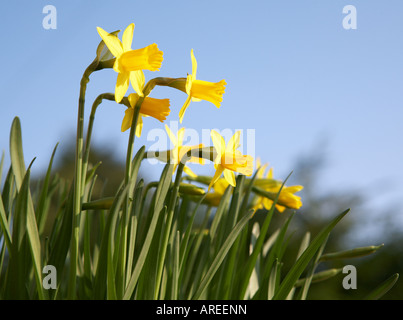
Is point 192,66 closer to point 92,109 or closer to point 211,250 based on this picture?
point 92,109

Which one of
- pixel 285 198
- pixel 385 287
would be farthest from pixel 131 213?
pixel 385 287

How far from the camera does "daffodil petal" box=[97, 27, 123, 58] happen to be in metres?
0.85

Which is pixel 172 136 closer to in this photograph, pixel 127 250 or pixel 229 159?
pixel 229 159

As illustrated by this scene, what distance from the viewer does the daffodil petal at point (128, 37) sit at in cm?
89

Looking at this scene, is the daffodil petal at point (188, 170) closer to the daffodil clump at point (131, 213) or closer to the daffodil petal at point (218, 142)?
the daffodil clump at point (131, 213)

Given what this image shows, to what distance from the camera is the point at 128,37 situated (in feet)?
2.94

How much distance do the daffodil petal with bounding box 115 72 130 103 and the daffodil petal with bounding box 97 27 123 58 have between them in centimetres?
4

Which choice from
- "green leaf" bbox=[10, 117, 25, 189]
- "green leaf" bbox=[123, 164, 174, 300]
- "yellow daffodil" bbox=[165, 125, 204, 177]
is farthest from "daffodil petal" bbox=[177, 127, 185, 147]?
"green leaf" bbox=[10, 117, 25, 189]

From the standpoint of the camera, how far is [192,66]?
0.94 meters

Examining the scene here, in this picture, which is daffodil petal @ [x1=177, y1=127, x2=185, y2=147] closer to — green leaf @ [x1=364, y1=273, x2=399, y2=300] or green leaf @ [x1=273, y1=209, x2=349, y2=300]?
green leaf @ [x1=273, y1=209, x2=349, y2=300]

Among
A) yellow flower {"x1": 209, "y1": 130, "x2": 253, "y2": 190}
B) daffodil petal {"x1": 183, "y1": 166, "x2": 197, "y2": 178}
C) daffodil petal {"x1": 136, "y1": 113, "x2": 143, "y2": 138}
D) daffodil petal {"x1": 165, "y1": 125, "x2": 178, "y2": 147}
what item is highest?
daffodil petal {"x1": 136, "y1": 113, "x2": 143, "y2": 138}

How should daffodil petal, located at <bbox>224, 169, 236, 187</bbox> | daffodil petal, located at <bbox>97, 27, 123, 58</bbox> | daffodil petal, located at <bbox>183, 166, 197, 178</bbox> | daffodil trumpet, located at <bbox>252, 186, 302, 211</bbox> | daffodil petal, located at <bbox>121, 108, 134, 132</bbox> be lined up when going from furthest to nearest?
daffodil trumpet, located at <bbox>252, 186, 302, 211</bbox> → daffodil petal, located at <bbox>183, 166, 197, 178</bbox> → daffodil petal, located at <bbox>224, 169, 236, 187</bbox> → daffodil petal, located at <bbox>121, 108, 134, 132</bbox> → daffodil petal, located at <bbox>97, 27, 123, 58</bbox>
